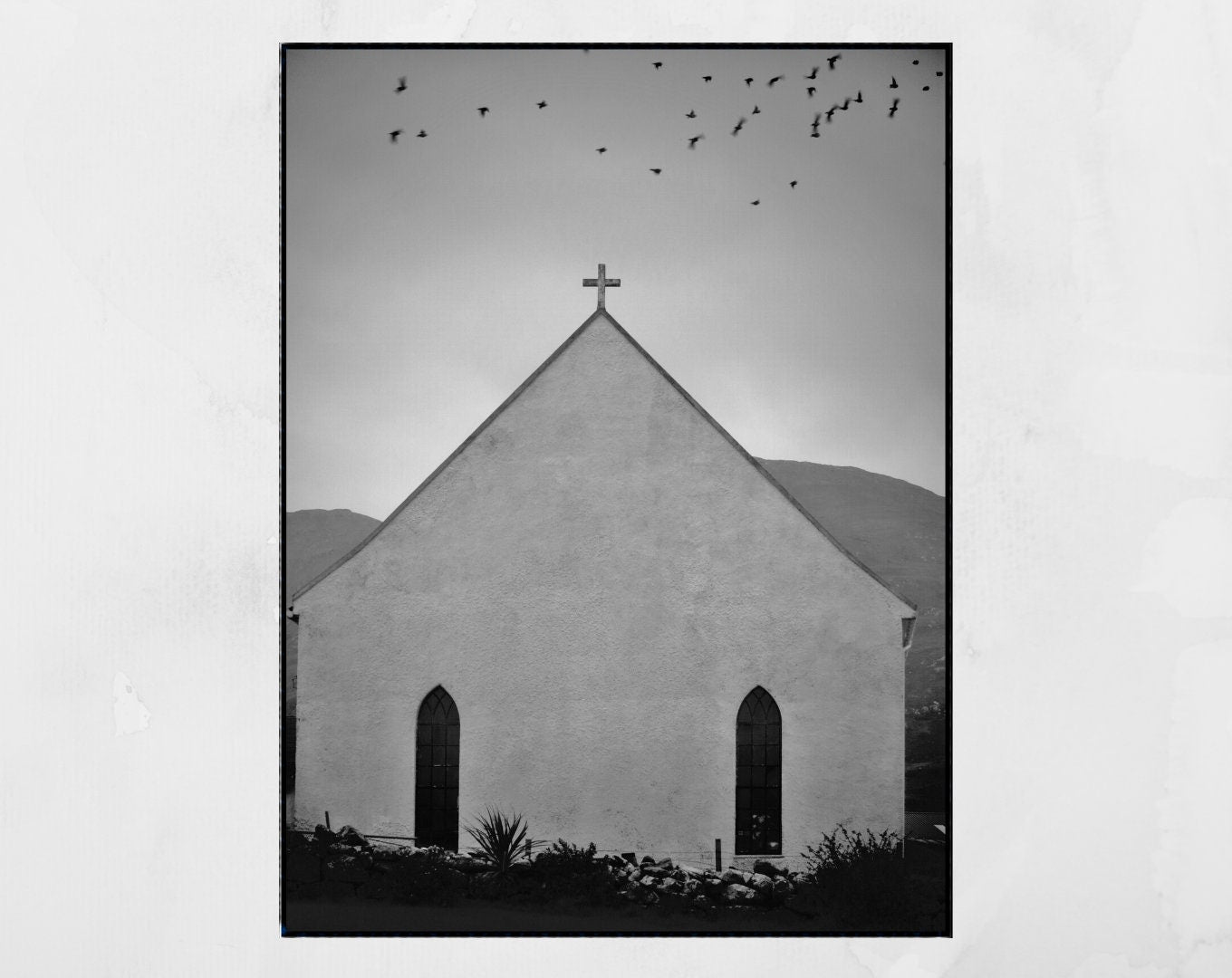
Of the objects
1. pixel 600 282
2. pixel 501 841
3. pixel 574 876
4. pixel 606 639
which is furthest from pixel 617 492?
pixel 574 876

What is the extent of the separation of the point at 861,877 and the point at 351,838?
7.86 ft

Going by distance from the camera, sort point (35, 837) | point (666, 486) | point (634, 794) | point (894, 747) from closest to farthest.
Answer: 1. point (35, 837)
2. point (894, 747)
3. point (634, 794)
4. point (666, 486)

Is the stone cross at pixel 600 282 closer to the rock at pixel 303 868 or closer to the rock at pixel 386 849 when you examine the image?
the rock at pixel 386 849

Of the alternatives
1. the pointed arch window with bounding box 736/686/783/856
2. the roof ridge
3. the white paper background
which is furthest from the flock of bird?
the pointed arch window with bounding box 736/686/783/856

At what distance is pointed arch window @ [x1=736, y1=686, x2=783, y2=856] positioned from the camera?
550 cm

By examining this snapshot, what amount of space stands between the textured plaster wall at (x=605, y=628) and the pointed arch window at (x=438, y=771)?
6 centimetres

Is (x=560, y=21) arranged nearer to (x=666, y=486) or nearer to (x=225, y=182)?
(x=225, y=182)

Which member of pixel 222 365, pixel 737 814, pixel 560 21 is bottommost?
pixel 737 814

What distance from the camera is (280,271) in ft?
15.1

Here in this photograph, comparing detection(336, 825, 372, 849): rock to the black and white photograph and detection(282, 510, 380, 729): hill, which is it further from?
detection(282, 510, 380, 729): hill

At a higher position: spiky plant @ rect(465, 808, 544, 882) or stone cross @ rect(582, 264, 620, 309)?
stone cross @ rect(582, 264, 620, 309)

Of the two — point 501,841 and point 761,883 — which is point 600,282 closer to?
point 501,841

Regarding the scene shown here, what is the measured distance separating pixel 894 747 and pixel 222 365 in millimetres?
3540
